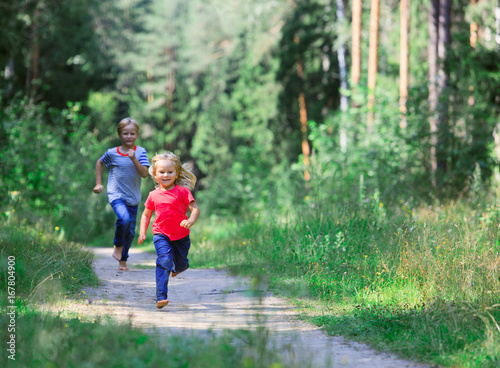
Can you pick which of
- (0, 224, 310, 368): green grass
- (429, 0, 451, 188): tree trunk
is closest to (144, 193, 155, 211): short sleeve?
(0, 224, 310, 368): green grass

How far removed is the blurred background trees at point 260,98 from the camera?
36.9 feet

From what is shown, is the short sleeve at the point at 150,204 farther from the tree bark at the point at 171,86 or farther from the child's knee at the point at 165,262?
the tree bark at the point at 171,86

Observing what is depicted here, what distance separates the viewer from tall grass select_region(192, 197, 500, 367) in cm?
434

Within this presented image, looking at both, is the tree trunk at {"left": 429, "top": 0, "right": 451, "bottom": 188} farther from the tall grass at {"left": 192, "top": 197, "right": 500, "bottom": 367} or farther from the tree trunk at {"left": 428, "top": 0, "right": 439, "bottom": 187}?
the tall grass at {"left": 192, "top": 197, "right": 500, "bottom": 367}

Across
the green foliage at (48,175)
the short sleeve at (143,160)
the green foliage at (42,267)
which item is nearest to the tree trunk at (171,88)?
the green foliage at (48,175)

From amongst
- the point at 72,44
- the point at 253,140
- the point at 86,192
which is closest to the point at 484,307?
the point at 86,192

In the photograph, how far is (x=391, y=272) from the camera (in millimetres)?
5805

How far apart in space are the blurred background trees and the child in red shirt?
991mm

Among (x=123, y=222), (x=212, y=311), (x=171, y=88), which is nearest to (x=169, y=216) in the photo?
(x=212, y=311)

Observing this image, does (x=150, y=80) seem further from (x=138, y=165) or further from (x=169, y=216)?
→ (x=169, y=216)

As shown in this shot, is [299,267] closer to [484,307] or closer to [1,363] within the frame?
[484,307]

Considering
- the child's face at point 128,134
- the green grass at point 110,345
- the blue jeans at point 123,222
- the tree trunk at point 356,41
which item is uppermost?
the tree trunk at point 356,41

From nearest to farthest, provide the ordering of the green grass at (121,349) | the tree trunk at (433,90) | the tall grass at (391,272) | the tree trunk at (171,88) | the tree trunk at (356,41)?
the green grass at (121,349)
the tall grass at (391,272)
the tree trunk at (433,90)
the tree trunk at (356,41)
the tree trunk at (171,88)

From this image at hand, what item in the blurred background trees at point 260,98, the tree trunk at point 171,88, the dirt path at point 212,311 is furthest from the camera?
the tree trunk at point 171,88
